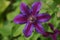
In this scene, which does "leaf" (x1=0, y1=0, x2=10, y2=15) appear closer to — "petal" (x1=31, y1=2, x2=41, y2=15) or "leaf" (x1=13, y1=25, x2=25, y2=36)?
"leaf" (x1=13, y1=25, x2=25, y2=36)

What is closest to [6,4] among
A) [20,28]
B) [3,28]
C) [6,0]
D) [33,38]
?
[6,0]

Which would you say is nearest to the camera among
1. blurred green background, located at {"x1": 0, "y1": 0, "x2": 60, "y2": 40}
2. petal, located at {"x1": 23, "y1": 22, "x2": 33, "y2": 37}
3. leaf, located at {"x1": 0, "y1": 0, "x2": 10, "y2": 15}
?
petal, located at {"x1": 23, "y1": 22, "x2": 33, "y2": 37}

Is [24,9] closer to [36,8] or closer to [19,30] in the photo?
[36,8]

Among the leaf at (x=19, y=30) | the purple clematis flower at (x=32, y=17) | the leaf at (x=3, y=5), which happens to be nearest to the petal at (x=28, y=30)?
the purple clematis flower at (x=32, y=17)

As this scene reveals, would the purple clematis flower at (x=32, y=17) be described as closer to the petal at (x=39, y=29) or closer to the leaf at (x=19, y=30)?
the petal at (x=39, y=29)

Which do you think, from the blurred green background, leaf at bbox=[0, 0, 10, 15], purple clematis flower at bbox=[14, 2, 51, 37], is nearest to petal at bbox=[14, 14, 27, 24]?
purple clematis flower at bbox=[14, 2, 51, 37]

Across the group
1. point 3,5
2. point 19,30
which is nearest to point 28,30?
point 19,30
